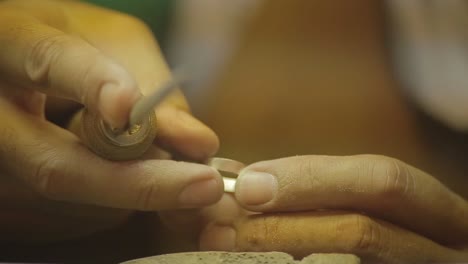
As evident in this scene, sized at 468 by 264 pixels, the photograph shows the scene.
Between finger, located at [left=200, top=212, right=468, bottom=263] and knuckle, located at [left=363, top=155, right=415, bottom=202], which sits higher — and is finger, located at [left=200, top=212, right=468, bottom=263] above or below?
below

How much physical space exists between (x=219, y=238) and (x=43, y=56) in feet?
0.88

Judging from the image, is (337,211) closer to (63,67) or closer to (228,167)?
(228,167)

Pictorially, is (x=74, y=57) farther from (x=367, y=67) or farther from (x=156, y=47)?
(x=367, y=67)

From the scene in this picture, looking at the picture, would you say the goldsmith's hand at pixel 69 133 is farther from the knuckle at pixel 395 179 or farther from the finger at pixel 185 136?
the knuckle at pixel 395 179

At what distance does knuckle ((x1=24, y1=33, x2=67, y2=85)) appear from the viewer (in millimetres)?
648

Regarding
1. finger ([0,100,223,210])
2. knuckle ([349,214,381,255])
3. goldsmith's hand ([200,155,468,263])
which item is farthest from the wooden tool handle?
knuckle ([349,214,381,255])

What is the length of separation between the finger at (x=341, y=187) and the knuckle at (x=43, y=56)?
0.76 feet

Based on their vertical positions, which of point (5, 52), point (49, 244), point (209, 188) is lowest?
point (49, 244)

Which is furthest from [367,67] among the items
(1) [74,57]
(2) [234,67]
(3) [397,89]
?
(1) [74,57]

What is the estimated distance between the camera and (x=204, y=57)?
676mm

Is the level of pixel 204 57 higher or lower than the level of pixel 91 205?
higher

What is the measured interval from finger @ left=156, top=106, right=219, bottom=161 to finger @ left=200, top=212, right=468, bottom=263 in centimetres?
9

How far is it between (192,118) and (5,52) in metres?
0.21

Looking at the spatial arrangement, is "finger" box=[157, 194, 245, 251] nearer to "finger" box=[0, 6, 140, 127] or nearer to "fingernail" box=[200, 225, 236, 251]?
"fingernail" box=[200, 225, 236, 251]
